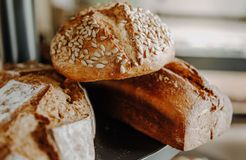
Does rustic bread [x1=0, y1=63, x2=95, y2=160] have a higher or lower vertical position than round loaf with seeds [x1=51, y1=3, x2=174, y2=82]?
lower

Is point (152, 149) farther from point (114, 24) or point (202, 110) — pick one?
point (114, 24)

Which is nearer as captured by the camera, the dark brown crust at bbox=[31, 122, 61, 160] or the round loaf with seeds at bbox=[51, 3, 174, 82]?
the dark brown crust at bbox=[31, 122, 61, 160]

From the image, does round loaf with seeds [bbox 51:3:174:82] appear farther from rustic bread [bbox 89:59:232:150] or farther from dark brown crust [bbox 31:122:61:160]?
dark brown crust [bbox 31:122:61:160]

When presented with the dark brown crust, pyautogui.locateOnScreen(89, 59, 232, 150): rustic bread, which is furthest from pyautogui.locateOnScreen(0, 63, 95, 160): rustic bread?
pyautogui.locateOnScreen(89, 59, 232, 150): rustic bread

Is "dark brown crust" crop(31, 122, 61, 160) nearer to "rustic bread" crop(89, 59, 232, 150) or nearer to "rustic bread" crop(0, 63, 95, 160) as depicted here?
"rustic bread" crop(0, 63, 95, 160)

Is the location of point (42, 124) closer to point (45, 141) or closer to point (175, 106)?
point (45, 141)

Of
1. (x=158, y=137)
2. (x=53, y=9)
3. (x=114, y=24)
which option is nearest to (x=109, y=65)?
Answer: (x=114, y=24)

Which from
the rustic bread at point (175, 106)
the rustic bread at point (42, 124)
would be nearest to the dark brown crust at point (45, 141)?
the rustic bread at point (42, 124)
